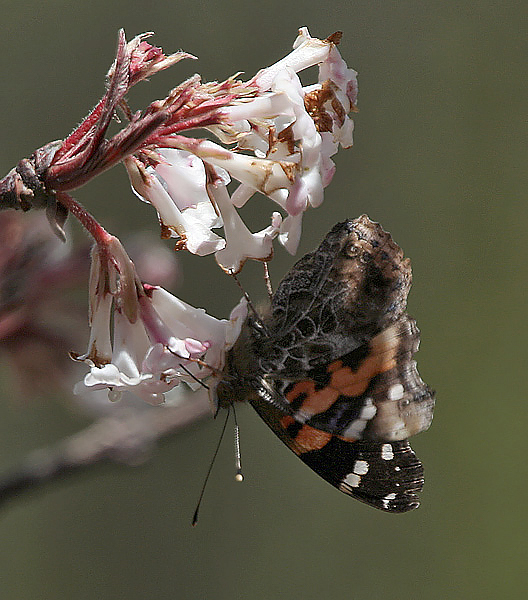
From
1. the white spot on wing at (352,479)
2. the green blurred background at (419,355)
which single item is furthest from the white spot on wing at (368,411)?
the green blurred background at (419,355)

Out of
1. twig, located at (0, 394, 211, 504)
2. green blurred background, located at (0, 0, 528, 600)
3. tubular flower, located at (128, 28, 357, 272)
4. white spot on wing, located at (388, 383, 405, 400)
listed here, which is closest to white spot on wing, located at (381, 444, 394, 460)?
white spot on wing, located at (388, 383, 405, 400)

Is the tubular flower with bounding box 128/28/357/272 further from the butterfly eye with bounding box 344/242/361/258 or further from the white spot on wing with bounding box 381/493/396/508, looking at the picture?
the white spot on wing with bounding box 381/493/396/508

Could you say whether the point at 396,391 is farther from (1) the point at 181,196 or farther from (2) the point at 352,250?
(1) the point at 181,196

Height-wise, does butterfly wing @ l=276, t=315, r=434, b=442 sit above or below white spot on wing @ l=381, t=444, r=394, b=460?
above

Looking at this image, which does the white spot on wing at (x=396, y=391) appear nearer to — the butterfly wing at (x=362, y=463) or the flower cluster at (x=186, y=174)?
the butterfly wing at (x=362, y=463)

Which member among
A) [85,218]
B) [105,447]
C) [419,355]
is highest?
[85,218]

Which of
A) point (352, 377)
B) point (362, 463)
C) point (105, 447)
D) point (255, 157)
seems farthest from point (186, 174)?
point (105, 447)

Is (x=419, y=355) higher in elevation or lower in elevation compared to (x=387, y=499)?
lower

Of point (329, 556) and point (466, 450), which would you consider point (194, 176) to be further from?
point (329, 556)
